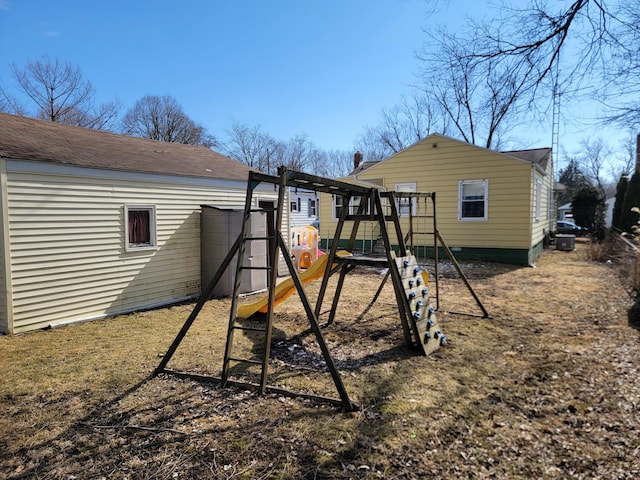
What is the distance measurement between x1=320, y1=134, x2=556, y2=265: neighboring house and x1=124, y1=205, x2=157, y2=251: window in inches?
292

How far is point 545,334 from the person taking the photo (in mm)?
5891

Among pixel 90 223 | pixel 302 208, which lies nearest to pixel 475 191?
pixel 90 223

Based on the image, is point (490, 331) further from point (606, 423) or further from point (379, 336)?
point (606, 423)

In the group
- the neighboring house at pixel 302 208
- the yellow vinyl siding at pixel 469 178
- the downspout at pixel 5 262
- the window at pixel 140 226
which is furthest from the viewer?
the neighboring house at pixel 302 208

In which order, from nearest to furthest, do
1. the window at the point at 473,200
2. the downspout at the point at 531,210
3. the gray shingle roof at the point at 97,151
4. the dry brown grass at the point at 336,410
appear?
the dry brown grass at the point at 336,410, the gray shingle roof at the point at 97,151, the downspout at the point at 531,210, the window at the point at 473,200

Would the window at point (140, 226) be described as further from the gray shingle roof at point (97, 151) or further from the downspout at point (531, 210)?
the downspout at point (531, 210)

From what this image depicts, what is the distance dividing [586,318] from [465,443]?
4954mm

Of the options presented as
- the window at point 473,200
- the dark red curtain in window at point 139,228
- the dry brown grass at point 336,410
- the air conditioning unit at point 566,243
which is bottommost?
the dry brown grass at point 336,410

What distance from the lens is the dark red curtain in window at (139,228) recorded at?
759cm

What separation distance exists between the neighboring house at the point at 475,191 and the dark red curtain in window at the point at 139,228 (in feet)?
24.6

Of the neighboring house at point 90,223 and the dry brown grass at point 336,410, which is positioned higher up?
the neighboring house at point 90,223

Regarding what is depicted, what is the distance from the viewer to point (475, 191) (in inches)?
533

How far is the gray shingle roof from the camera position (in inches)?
252

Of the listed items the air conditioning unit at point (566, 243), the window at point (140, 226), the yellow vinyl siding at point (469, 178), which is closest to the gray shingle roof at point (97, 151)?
the window at point (140, 226)
